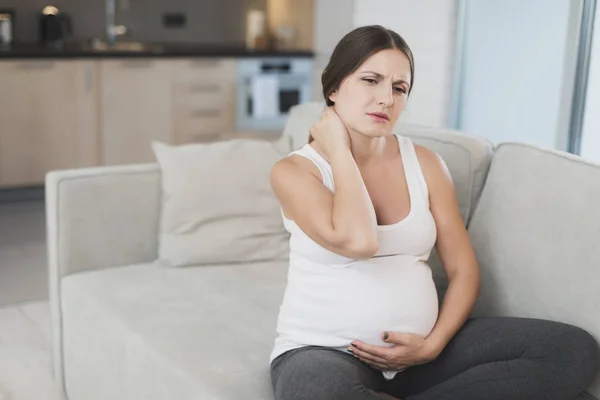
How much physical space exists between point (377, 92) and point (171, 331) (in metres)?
0.77

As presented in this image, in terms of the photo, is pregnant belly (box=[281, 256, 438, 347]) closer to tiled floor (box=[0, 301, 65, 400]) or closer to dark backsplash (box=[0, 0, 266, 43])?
tiled floor (box=[0, 301, 65, 400])

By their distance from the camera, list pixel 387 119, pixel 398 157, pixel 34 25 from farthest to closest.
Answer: pixel 34 25 → pixel 398 157 → pixel 387 119

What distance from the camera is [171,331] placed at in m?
2.04

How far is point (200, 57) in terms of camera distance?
5.09 metres

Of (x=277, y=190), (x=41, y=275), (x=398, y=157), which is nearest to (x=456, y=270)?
(x=398, y=157)

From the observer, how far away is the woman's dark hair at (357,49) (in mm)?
1716

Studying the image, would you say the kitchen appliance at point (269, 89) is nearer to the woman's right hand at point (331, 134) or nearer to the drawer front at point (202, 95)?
the drawer front at point (202, 95)

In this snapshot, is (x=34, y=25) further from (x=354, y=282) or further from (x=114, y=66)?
(x=354, y=282)

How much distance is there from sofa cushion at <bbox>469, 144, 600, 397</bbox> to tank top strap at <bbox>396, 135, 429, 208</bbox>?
0.28 meters

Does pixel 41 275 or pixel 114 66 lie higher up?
pixel 114 66

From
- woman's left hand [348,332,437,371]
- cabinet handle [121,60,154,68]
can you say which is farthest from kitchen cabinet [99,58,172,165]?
woman's left hand [348,332,437,371]

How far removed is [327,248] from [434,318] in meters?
0.27

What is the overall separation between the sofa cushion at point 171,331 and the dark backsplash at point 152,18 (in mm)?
3187

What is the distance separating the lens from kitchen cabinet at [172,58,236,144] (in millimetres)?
5090
